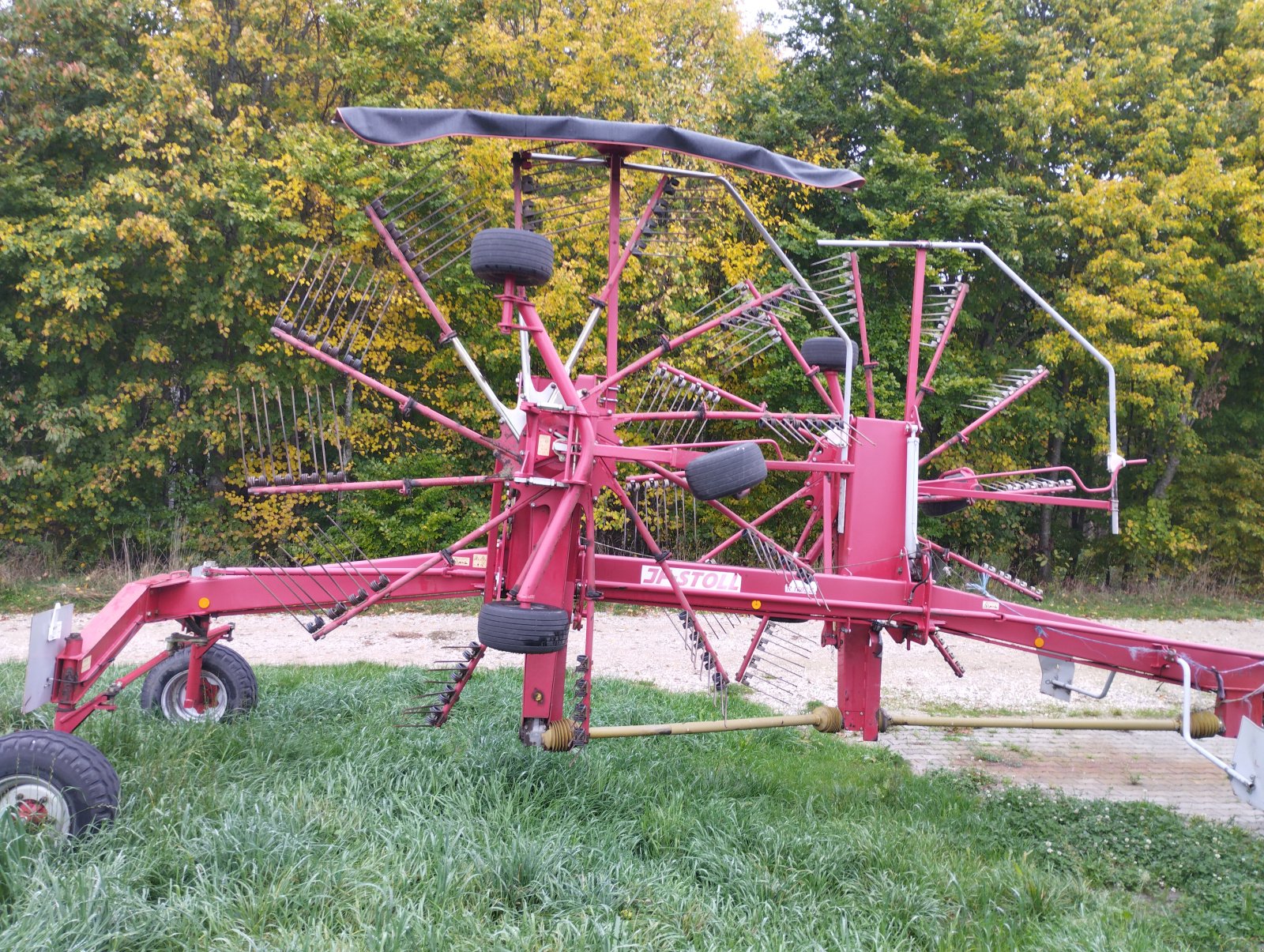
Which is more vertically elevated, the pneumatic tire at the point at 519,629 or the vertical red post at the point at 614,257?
the vertical red post at the point at 614,257

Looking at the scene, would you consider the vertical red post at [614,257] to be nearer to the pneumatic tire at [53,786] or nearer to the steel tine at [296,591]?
the steel tine at [296,591]

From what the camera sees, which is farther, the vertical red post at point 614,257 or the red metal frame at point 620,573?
the vertical red post at point 614,257

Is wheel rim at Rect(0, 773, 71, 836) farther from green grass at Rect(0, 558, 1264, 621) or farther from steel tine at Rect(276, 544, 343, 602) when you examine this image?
green grass at Rect(0, 558, 1264, 621)

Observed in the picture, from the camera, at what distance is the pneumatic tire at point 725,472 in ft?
14.6

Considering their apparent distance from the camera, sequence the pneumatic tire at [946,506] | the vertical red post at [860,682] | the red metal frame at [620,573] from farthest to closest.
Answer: the pneumatic tire at [946,506]
the vertical red post at [860,682]
the red metal frame at [620,573]

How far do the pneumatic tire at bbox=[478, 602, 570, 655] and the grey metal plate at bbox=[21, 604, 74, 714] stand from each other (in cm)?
211

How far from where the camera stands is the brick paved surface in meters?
6.40

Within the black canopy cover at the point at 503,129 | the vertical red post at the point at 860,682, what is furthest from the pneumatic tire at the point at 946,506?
the black canopy cover at the point at 503,129

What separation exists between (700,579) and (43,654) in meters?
3.37

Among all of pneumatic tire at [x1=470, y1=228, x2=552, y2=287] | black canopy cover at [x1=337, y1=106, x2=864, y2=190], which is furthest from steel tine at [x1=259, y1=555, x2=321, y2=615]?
black canopy cover at [x1=337, y1=106, x2=864, y2=190]

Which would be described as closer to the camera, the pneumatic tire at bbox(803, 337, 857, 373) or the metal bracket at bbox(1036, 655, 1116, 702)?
the metal bracket at bbox(1036, 655, 1116, 702)

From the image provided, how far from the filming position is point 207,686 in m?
6.25

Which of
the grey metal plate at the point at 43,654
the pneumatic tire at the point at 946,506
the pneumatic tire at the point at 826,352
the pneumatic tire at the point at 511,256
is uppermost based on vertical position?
the pneumatic tire at the point at 511,256

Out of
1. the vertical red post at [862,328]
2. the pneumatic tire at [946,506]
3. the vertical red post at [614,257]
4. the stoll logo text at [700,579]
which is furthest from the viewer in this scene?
the pneumatic tire at [946,506]
